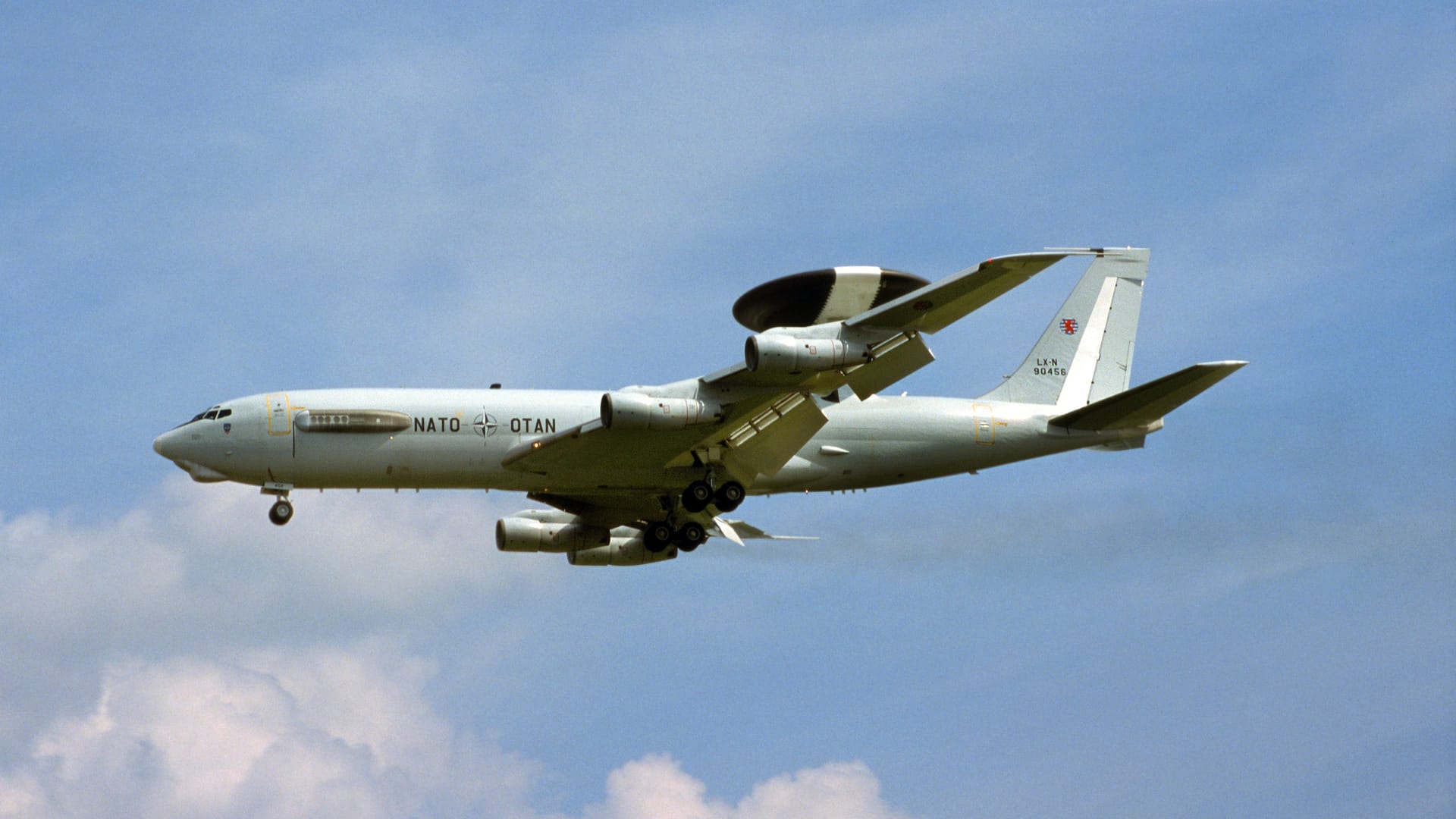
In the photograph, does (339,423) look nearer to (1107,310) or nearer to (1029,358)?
(1029,358)

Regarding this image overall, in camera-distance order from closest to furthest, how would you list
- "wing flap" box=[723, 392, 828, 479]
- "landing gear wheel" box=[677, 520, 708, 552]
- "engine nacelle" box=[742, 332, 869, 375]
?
1. "engine nacelle" box=[742, 332, 869, 375]
2. "wing flap" box=[723, 392, 828, 479]
3. "landing gear wheel" box=[677, 520, 708, 552]

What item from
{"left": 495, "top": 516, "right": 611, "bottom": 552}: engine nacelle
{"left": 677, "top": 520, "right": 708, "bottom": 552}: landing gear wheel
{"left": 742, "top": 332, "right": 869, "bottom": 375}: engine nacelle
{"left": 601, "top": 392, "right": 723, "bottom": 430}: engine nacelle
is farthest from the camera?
{"left": 495, "top": 516, "right": 611, "bottom": 552}: engine nacelle

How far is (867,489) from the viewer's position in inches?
1781

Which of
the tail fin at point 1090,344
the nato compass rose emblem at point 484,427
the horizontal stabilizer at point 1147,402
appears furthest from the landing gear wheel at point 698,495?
the horizontal stabilizer at point 1147,402

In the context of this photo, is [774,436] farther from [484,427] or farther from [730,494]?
[484,427]

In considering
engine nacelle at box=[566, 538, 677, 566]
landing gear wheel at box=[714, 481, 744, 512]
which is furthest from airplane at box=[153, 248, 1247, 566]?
engine nacelle at box=[566, 538, 677, 566]

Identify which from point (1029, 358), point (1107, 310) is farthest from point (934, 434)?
point (1107, 310)

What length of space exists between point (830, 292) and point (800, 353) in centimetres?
373

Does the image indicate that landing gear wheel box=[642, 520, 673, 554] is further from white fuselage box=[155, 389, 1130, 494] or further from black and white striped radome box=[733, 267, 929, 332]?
black and white striped radome box=[733, 267, 929, 332]

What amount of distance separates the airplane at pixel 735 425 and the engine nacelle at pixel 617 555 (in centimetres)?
71

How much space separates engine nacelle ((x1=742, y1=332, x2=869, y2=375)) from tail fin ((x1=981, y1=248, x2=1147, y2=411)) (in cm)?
1072

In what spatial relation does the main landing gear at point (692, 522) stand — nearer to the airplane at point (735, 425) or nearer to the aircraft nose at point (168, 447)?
the airplane at point (735, 425)

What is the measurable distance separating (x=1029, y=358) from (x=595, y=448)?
14.8m

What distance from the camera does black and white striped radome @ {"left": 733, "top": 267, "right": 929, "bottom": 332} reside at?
131 ft
